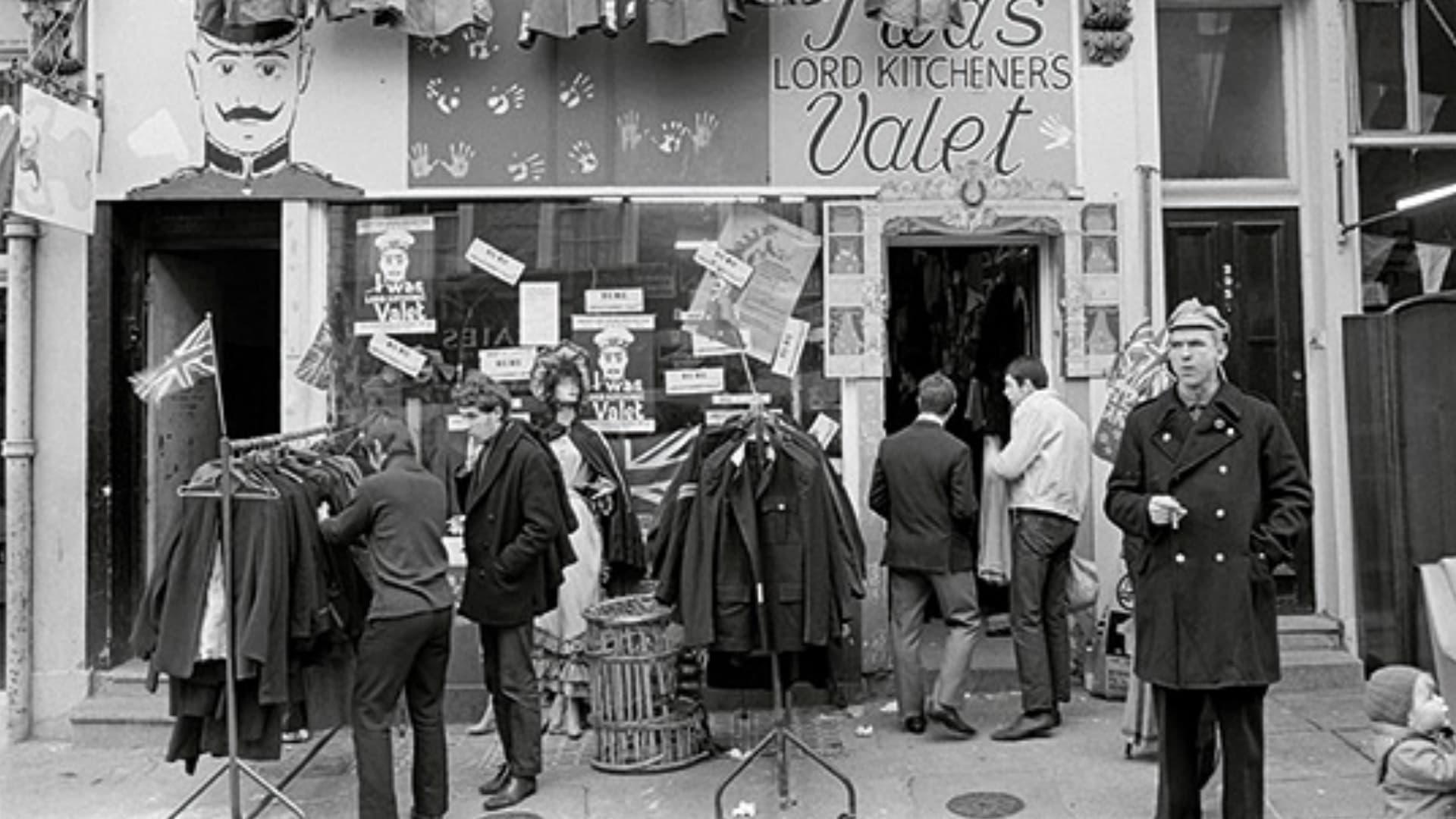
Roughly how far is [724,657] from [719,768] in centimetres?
76

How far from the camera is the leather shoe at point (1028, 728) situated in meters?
7.32

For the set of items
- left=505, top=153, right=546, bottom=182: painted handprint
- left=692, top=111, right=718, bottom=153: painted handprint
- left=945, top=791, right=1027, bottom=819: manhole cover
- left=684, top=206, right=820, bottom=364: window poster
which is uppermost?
left=692, top=111, right=718, bottom=153: painted handprint

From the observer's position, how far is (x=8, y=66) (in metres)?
8.64

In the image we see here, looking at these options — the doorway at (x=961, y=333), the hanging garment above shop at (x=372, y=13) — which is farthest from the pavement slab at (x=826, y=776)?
the hanging garment above shop at (x=372, y=13)

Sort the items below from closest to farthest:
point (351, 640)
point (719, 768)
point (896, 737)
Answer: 1. point (351, 640)
2. point (719, 768)
3. point (896, 737)

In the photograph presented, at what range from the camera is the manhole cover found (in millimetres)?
6234

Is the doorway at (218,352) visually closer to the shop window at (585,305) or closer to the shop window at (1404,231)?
the shop window at (585,305)

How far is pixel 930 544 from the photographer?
733 cm

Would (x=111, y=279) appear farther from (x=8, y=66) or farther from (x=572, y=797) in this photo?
(x=572, y=797)

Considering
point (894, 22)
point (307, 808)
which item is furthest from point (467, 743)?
point (894, 22)

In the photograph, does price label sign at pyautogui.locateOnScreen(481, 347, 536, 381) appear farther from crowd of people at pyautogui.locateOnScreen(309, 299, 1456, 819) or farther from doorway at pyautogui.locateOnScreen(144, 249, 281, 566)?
doorway at pyautogui.locateOnScreen(144, 249, 281, 566)

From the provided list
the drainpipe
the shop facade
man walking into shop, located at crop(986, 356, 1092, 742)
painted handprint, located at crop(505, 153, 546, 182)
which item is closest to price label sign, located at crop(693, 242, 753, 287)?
the shop facade

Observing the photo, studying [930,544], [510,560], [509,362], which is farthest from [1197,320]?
[509,362]

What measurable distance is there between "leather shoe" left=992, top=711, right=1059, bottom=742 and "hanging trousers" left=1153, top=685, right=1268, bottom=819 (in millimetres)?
1744
